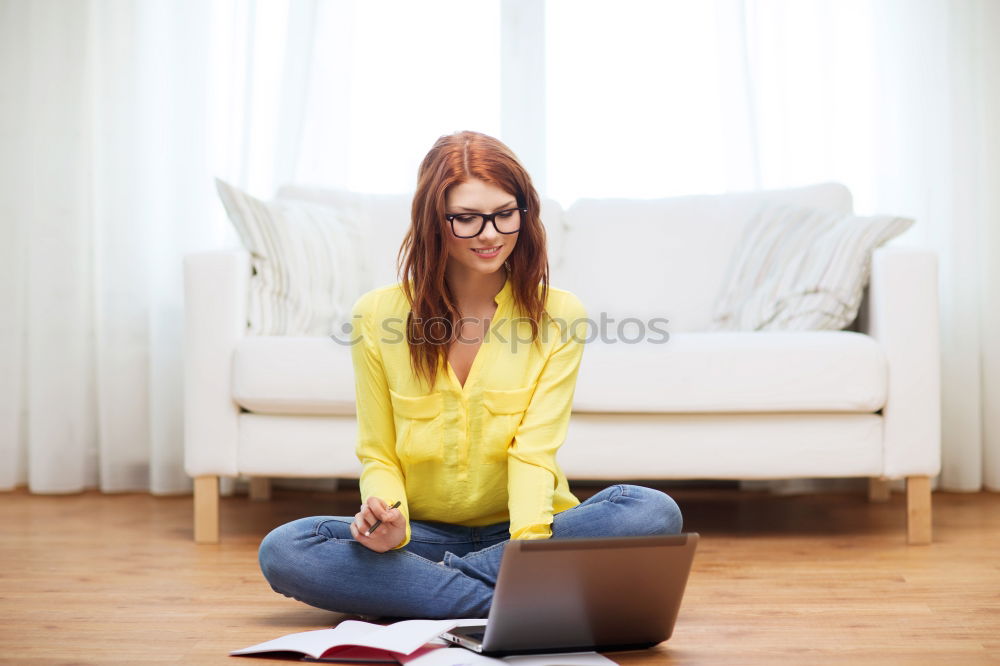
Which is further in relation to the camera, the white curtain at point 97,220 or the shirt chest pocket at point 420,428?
the white curtain at point 97,220

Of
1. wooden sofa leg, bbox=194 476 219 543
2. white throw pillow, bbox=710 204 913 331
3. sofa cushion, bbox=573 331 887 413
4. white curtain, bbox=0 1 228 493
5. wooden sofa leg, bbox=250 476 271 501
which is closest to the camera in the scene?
sofa cushion, bbox=573 331 887 413

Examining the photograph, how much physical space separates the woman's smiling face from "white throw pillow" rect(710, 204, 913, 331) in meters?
1.14

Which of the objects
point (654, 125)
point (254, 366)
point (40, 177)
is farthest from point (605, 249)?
point (40, 177)

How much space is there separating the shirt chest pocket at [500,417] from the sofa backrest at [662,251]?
1186 millimetres

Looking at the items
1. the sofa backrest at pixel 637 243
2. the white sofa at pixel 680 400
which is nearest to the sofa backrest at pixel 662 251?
the sofa backrest at pixel 637 243

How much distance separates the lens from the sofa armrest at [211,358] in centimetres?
220

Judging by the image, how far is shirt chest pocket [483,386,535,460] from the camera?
4.89 feet

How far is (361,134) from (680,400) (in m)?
1.49

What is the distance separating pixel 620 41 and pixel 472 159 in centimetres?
184

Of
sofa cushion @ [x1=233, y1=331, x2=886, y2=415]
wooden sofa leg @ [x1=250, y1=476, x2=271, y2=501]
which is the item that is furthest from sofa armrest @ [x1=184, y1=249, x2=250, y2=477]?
wooden sofa leg @ [x1=250, y1=476, x2=271, y2=501]

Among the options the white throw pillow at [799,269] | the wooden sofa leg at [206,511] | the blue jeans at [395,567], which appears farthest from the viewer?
the white throw pillow at [799,269]

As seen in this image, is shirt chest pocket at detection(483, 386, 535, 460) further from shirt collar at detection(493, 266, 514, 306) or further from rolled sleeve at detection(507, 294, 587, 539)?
shirt collar at detection(493, 266, 514, 306)

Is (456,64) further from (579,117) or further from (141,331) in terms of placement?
(141,331)

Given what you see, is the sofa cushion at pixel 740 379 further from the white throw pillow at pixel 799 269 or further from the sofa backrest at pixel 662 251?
the sofa backrest at pixel 662 251
